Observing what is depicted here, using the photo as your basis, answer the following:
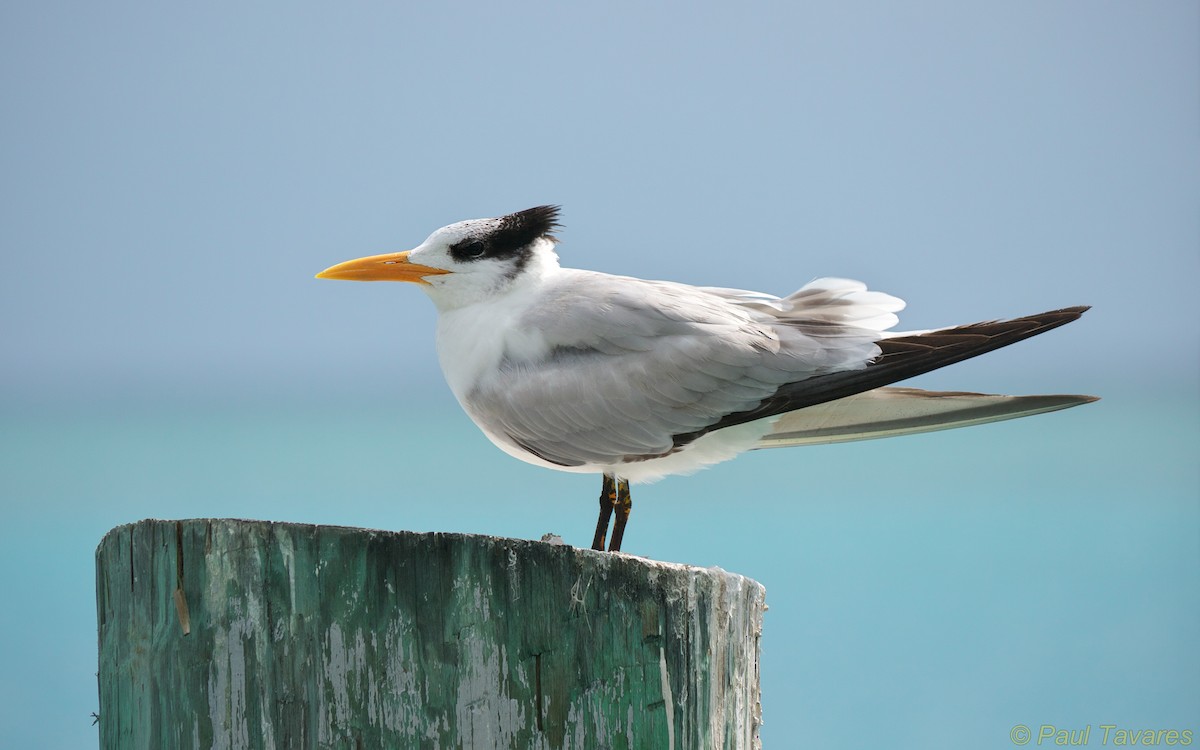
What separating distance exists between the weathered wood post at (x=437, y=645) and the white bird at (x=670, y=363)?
1.04 m

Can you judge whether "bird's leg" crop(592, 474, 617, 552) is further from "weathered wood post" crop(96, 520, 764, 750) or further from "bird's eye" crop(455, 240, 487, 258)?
"weathered wood post" crop(96, 520, 764, 750)

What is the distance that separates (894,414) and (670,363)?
28.0 inches

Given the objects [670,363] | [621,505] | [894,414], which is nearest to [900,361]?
[894,414]

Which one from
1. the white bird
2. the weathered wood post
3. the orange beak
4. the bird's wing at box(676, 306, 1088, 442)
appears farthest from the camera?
the orange beak

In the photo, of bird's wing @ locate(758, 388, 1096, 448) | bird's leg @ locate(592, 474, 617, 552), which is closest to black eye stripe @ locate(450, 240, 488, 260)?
bird's leg @ locate(592, 474, 617, 552)

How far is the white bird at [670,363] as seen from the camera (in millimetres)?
3037

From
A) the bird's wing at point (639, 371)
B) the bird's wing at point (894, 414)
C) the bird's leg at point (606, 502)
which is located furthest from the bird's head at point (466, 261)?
the bird's wing at point (894, 414)

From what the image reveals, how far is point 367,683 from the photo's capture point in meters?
1.99

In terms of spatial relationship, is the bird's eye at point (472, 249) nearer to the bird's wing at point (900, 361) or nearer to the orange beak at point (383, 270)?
the orange beak at point (383, 270)

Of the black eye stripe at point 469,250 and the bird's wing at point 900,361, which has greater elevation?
the black eye stripe at point 469,250

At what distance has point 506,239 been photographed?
3.37 meters

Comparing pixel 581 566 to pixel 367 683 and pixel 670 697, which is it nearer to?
pixel 670 697

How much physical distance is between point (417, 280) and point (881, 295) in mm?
1465

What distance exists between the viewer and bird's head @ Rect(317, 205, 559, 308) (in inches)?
132
